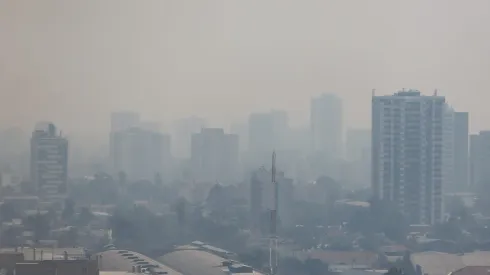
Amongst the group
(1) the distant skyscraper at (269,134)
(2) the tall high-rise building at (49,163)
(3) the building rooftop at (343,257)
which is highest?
(1) the distant skyscraper at (269,134)

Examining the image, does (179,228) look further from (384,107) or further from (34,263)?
(34,263)

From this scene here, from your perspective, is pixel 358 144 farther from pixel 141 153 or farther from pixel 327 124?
pixel 141 153

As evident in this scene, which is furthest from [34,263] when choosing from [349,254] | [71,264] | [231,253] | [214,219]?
[214,219]

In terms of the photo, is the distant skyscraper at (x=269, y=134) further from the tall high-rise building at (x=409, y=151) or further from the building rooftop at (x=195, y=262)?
the building rooftop at (x=195, y=262)

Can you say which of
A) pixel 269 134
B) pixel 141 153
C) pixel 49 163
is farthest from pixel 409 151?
pixel 49 163

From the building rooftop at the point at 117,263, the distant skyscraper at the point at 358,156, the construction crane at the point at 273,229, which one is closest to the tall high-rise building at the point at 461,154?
the distant skyscraper at the point at 358,156

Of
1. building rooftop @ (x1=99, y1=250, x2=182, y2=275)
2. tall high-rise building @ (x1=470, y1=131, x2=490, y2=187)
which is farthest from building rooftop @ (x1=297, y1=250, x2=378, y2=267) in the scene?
tall high-rise building @ (x1=470, y1=131, x2=490, y2=187)
